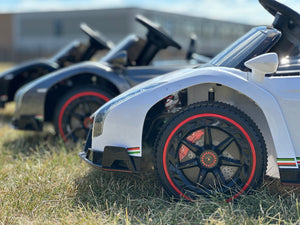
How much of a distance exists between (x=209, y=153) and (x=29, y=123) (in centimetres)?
294

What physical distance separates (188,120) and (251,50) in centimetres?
85

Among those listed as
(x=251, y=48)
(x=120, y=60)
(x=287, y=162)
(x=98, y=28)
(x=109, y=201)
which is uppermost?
(x=98, y=28)

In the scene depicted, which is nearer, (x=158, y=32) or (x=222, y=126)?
(x=222, y=126)

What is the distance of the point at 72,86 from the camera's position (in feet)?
16.6

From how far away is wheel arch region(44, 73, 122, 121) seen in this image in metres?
4.88

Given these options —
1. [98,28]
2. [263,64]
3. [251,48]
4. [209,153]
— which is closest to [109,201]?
[209,153]

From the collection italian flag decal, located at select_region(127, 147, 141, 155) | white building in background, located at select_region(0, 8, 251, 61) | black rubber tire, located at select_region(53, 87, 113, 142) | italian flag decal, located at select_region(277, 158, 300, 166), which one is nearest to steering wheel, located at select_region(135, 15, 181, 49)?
black rubber tire, located at select_region(53, 87, 113, 142)

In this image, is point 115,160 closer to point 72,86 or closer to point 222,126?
point 222,126

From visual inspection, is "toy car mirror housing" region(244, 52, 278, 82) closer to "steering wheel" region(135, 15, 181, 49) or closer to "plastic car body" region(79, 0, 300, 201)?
"plastic car body" region(79, 0, 300, 201)

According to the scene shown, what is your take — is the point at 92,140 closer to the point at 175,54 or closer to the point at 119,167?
the point at 119,167

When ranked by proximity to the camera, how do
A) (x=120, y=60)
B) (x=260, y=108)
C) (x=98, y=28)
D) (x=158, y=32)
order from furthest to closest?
(x=98, y=28) → (x=158, y=32) → (x=120, y=60) → (x=260, y=108)

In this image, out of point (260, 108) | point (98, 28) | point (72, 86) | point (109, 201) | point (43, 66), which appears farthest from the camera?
point (98, 28)

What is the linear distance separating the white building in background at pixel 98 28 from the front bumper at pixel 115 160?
2813cm

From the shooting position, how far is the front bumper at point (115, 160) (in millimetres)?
2959
